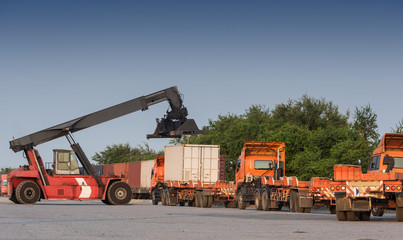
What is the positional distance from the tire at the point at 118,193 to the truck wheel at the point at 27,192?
3.73 metres

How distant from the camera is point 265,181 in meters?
31.5

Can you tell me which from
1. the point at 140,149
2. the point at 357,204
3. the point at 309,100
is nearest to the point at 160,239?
the point at 357,204

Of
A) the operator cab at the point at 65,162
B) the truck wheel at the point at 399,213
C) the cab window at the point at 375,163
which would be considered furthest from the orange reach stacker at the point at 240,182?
the operator cab at the point at 65,162

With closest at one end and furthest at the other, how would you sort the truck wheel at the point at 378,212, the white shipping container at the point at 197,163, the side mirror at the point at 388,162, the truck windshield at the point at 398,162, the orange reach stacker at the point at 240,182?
1. the side mirror at the point at 388,162
2. the truck windshield at the point at 398,162
3. the truck wheel at the point at 378,212
4. the orange reach stacker at the point at 240,182
5. the white shipping container at the point at 197,163

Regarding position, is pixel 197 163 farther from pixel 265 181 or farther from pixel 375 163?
pixel 375 163

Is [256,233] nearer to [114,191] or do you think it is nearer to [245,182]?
[245,182]

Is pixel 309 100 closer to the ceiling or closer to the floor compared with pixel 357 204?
closer to the ceiling

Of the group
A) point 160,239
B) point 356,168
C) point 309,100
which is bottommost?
point 160,239

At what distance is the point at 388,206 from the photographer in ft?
68.1

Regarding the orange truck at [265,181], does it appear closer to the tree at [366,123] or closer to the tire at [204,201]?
the tire at [204,201]

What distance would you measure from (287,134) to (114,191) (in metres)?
24.3

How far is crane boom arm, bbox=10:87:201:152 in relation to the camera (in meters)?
36.3

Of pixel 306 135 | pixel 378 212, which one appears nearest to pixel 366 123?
pixel 306 135

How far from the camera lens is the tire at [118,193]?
37.3 metres
